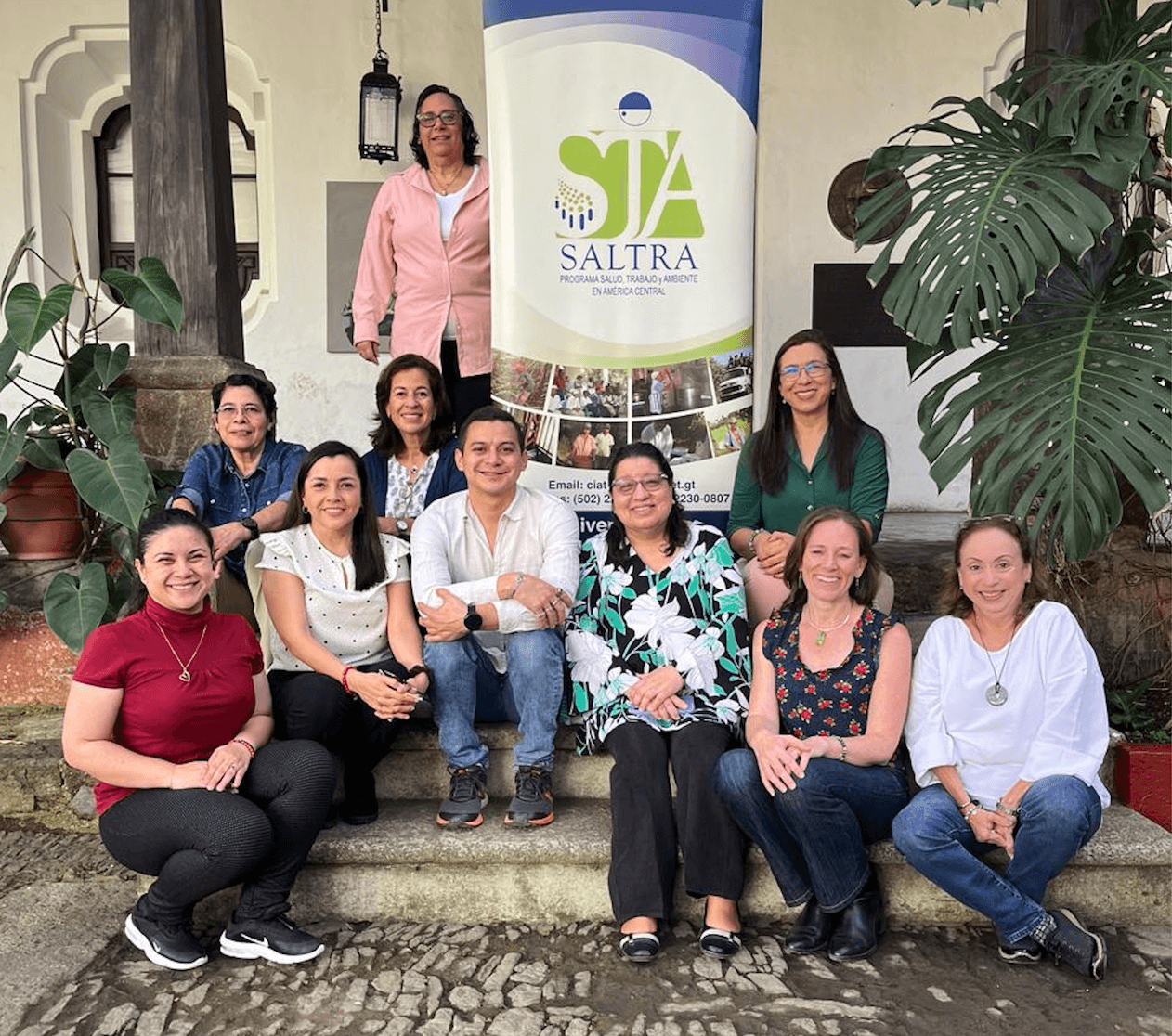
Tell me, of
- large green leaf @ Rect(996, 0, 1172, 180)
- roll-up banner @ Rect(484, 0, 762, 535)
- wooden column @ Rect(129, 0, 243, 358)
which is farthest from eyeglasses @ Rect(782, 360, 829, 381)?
wooden column @ Rect(129, 0, 243, 358)

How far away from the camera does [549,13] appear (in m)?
3.15

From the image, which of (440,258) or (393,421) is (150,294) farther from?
(440,258)

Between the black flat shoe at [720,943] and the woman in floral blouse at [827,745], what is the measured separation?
13cm

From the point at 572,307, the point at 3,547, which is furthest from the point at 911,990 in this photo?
the point at 3,547

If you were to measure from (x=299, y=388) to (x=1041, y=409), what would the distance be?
4.06 metres

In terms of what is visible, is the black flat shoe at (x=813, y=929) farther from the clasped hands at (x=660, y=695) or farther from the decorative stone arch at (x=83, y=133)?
the decorative stone arch at (x=83, y=133)

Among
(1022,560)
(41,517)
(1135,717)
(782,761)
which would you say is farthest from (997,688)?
(41,517)

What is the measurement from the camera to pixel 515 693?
269cm

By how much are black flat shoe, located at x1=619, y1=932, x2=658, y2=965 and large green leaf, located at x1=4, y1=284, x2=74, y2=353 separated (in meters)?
2.19

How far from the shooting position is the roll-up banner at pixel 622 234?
10.3 feet

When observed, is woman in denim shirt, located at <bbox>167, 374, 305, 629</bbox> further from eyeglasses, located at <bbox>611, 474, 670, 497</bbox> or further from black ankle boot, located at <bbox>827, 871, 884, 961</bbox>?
black ankle boot, located at <bbox>827, 871, 884, 961</bbox>

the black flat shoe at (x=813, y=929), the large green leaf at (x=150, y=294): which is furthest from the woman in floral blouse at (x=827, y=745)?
the large green leaf at (x=150, y=294)

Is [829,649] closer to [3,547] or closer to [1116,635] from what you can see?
[1116,635]

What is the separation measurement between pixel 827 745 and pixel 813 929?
0.40 m
